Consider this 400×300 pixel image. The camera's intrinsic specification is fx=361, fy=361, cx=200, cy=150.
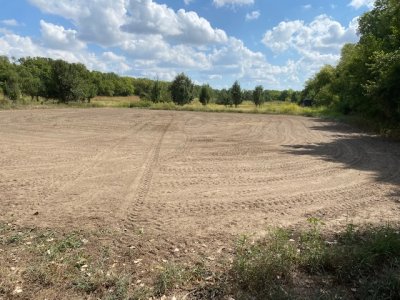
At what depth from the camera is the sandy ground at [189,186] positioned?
6023 mm

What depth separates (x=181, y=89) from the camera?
2287 inches

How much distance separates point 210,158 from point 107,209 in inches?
226

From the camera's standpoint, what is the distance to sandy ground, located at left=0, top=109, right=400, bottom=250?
19.8 feet

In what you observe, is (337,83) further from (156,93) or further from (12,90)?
(12,90)

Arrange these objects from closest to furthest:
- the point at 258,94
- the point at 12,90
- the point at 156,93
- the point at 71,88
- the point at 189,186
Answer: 1. the point at 189,186
2. the point at 12,90
3. the point at 71,88
4. the point at 156,93
5. the point at 258,94

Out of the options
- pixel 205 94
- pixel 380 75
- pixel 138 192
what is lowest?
pixel 138 192

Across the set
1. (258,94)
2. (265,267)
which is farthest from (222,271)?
(258,94)

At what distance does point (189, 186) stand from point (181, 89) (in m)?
51.0

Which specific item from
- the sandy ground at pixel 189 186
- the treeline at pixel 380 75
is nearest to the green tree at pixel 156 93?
the treeline at pixel 380 75

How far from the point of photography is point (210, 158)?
11.9m

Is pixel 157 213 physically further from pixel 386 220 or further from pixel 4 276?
pixel 386 220

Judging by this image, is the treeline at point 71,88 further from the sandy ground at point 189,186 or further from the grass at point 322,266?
the grass at point 322,266

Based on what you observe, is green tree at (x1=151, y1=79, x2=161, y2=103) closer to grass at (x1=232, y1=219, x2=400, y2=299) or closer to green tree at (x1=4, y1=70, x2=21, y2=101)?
green tree at (x1=4, y1=70, x2=21, y2=101)

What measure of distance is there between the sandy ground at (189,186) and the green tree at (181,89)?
1726 inches
